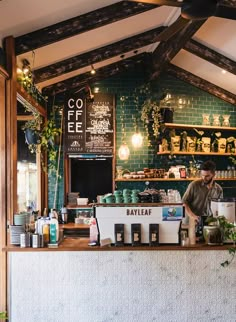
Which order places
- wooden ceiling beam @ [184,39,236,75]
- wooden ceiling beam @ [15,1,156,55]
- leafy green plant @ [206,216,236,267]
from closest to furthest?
1. leafy green plant @ [206,216,236,267]
2. wooden ceiling beam @ [15,1,156,55]
3. wooden ceiling beam @ [184,39,236,75]

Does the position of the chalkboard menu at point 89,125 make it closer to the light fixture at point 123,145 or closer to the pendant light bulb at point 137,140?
the light fixture at point 123,145

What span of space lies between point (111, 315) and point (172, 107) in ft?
13.3

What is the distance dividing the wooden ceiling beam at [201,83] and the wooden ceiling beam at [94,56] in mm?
1240

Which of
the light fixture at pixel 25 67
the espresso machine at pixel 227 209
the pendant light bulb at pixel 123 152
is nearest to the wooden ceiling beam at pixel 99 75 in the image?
the pendant light bulb at pixel 123 152

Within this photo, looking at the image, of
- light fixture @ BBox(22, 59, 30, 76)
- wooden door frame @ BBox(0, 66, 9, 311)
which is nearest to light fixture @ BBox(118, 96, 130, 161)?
light fixture @ BBox(22, 59, 30, 76)

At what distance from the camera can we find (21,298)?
2.97 metres

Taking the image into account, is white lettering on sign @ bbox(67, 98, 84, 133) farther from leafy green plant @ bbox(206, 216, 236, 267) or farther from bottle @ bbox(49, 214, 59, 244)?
leafy green plant @ bbox(206, 216, 236, 267)

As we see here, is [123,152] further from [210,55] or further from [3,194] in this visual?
[3,194]

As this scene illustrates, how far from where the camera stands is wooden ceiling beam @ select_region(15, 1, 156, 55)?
12.4ft

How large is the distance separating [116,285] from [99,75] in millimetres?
3932

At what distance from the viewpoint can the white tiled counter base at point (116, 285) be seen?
296 cm

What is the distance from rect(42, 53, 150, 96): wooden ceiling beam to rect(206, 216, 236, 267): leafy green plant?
11.9 ft

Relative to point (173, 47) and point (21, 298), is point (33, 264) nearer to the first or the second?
point (21, 298)

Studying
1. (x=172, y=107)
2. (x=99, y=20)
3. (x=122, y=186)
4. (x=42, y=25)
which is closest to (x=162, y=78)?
(x=172, y=107)
